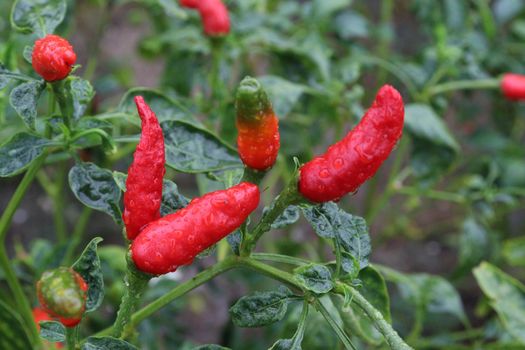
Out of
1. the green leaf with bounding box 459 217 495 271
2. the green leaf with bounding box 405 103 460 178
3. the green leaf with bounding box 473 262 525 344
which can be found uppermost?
A: the green leaf with bounding box 405 103 460 178

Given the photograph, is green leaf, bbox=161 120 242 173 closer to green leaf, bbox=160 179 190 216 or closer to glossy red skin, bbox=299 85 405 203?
green leaf, bbox=160 179 190 216

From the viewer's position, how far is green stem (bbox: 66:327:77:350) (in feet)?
2.66

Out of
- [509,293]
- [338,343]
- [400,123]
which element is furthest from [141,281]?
[509,293]

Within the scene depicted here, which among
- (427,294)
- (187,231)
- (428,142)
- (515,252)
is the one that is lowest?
(515,252)

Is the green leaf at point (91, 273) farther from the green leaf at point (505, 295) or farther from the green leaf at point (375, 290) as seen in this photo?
the green leaf at point (505, 295)

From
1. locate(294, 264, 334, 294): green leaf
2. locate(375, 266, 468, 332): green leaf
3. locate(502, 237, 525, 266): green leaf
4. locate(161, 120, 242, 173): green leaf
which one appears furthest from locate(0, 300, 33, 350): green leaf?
locate(502, 237, 525, 266): green leaf

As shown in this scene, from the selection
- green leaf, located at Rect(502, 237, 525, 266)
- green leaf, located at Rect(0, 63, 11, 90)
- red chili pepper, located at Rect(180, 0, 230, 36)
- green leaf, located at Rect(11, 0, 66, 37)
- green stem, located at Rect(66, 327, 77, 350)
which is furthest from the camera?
green leaf, located at Rect(502, 237, 525, 266)

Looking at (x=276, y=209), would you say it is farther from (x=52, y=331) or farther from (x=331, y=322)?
(x=52, y=331)

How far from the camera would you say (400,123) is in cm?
79

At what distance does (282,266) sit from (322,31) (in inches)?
23.8

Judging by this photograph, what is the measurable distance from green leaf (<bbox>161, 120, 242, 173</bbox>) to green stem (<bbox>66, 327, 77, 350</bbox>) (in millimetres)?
267

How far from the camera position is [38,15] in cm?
106

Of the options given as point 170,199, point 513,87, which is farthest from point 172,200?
point 513,87

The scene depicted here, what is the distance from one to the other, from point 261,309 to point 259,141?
201mm
